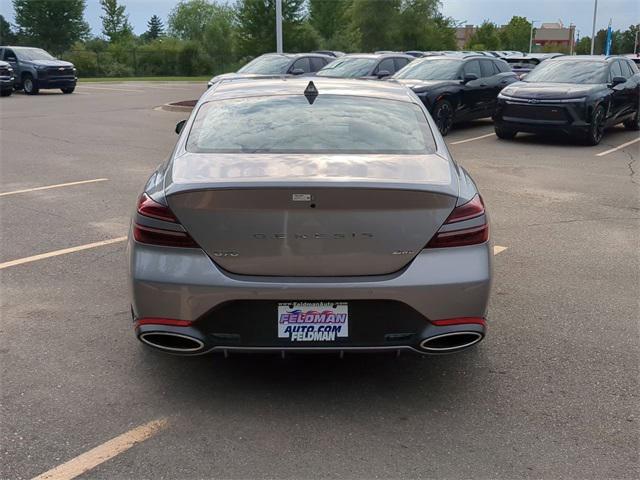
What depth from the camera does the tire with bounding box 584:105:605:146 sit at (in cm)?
1353

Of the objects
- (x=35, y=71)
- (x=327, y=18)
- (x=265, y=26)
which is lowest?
(x=35, y=71)

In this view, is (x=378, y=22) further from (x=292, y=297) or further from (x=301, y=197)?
(x=292, y=297)

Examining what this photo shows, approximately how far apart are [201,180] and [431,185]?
3.71ft

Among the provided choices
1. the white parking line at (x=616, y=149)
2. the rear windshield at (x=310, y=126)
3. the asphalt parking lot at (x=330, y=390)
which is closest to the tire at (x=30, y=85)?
the white parking line at (x=616, y=149)

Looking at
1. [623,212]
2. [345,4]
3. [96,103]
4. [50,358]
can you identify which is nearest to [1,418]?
[50,358]

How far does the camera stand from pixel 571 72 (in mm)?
14562

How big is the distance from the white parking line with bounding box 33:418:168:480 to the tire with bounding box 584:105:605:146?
12113 millimetres

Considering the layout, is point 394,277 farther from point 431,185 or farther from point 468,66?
point 468,66

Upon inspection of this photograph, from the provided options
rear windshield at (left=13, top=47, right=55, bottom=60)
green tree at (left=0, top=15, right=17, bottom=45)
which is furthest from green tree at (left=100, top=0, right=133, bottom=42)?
rear windshield at (left=13, top=47, right=55, bottom=60)

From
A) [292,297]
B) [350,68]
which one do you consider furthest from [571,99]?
[292,297]

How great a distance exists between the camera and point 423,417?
354cm

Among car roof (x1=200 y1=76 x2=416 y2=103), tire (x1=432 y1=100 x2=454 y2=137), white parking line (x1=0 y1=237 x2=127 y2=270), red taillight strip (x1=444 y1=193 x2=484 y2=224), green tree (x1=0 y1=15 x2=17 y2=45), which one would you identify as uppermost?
green tree (x1=0 y1=15 x2=17 y2=45)

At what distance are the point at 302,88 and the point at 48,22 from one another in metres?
71.3

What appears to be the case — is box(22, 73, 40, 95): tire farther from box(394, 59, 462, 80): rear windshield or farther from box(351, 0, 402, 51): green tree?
box(351, 0, 402, 51): green tree
